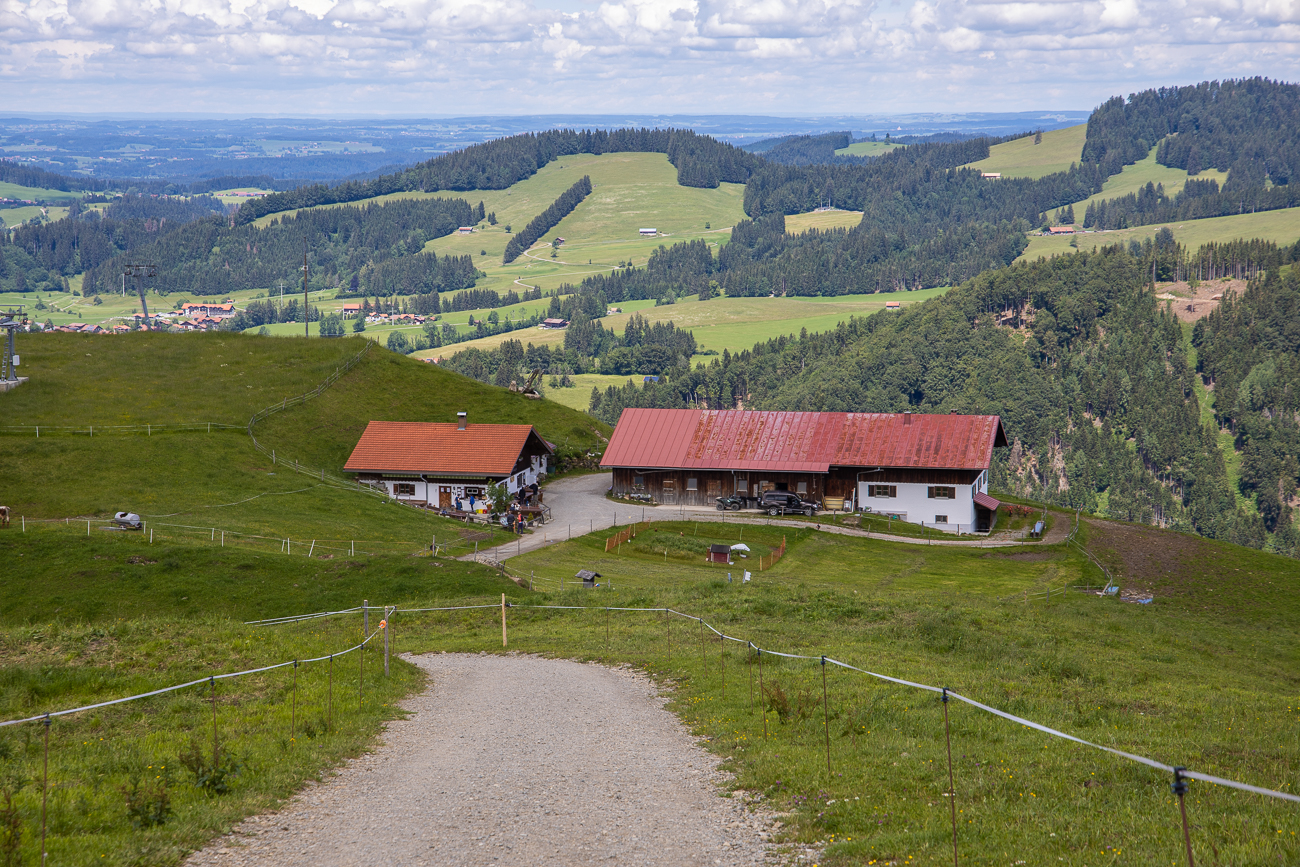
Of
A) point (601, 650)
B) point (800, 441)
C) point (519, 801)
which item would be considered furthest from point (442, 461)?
point (519, 801)

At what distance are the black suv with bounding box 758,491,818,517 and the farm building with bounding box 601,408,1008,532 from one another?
117 centimetres

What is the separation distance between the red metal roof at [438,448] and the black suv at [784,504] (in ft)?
59.3

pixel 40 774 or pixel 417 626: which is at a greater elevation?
pixel 40 774

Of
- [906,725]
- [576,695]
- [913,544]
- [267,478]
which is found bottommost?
[913,544]

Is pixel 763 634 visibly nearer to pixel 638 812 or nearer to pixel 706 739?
pixel 706 739

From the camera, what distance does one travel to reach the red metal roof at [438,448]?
73062 mm

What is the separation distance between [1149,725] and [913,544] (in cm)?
4831

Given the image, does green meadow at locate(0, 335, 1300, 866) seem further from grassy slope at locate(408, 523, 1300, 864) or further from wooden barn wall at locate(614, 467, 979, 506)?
→ wooden barn wall at locate(614, 467, 979, 506)

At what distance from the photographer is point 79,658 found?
82.8ft

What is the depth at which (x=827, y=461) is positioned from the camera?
74250 mm

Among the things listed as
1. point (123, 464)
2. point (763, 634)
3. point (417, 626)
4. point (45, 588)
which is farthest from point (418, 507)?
point (763, 634)

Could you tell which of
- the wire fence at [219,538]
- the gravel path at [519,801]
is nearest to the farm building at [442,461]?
the wire fence at [219,538]

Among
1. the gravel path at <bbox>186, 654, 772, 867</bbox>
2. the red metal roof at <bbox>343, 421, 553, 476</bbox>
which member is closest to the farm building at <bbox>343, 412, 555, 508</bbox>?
the red metal roof at <bbox>343, 421, 553, 476</bbox>

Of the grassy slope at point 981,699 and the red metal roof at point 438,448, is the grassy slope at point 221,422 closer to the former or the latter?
the red metal roof at point 438,448
